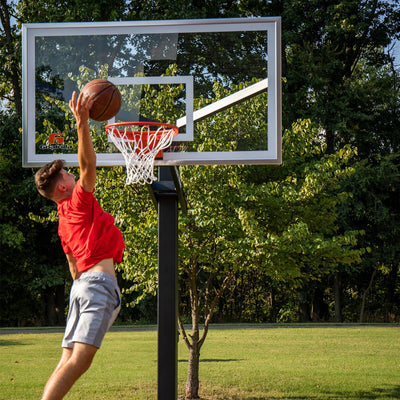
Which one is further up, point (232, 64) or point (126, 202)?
point (232, 64)

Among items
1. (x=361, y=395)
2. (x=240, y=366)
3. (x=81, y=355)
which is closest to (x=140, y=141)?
(x=81, y=355)

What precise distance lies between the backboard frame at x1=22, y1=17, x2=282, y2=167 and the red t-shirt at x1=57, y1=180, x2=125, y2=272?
214cm

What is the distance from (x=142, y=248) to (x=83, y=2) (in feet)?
32.7

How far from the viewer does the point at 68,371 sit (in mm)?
3633

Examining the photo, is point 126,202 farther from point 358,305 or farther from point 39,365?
point 358,305

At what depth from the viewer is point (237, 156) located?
636cm

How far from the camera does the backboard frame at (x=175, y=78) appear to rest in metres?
6.23

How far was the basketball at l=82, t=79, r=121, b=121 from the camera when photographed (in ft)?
16.7

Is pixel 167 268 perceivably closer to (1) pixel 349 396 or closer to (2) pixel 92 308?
(2) pixel 92 308

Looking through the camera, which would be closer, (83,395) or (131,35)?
(131,35)

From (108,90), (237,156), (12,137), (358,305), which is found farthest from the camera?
(358,305)

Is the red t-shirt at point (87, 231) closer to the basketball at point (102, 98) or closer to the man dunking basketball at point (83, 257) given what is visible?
the man dunking basketball at point (83, 257)

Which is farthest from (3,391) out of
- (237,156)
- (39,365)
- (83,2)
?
(83,2)

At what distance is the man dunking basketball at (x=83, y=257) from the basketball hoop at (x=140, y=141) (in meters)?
1.69
